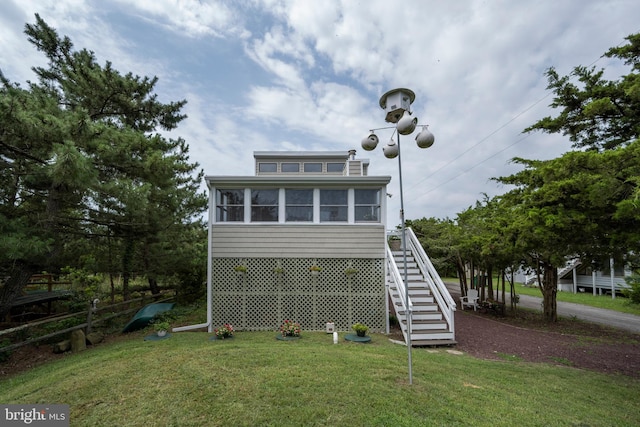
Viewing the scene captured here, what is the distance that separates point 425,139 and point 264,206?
5562 millimetres

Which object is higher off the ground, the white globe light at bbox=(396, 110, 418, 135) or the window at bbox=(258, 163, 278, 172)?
the window at bbox=(258, 163, 278, 172)

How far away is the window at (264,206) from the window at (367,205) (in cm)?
251

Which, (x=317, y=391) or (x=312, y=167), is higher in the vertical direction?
(x=312, y=167)

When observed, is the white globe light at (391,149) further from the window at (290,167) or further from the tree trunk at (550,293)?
the tree trunk at (550,293)

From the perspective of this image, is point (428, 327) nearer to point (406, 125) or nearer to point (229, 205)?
point (406, 125)

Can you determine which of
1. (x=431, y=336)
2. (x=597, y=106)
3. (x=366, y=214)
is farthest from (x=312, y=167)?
(x=597, y=106)

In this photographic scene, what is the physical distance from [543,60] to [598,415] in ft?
38.5

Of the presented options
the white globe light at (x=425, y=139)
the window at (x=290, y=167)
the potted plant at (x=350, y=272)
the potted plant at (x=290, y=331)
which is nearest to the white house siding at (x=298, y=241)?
the potted plant at (x=350, y=272)

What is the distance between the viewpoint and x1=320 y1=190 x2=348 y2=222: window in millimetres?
8273

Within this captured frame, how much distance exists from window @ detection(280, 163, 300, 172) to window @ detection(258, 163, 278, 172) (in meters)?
0.33

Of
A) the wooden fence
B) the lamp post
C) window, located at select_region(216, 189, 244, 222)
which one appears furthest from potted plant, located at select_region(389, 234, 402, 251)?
the wooden fence

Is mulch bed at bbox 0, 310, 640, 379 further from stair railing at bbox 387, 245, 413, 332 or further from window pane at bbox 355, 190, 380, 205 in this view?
window pane at bbox 355, 190, 380, 205

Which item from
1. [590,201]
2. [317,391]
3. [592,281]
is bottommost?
[592,281]

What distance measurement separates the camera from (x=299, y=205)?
8.28 metres
